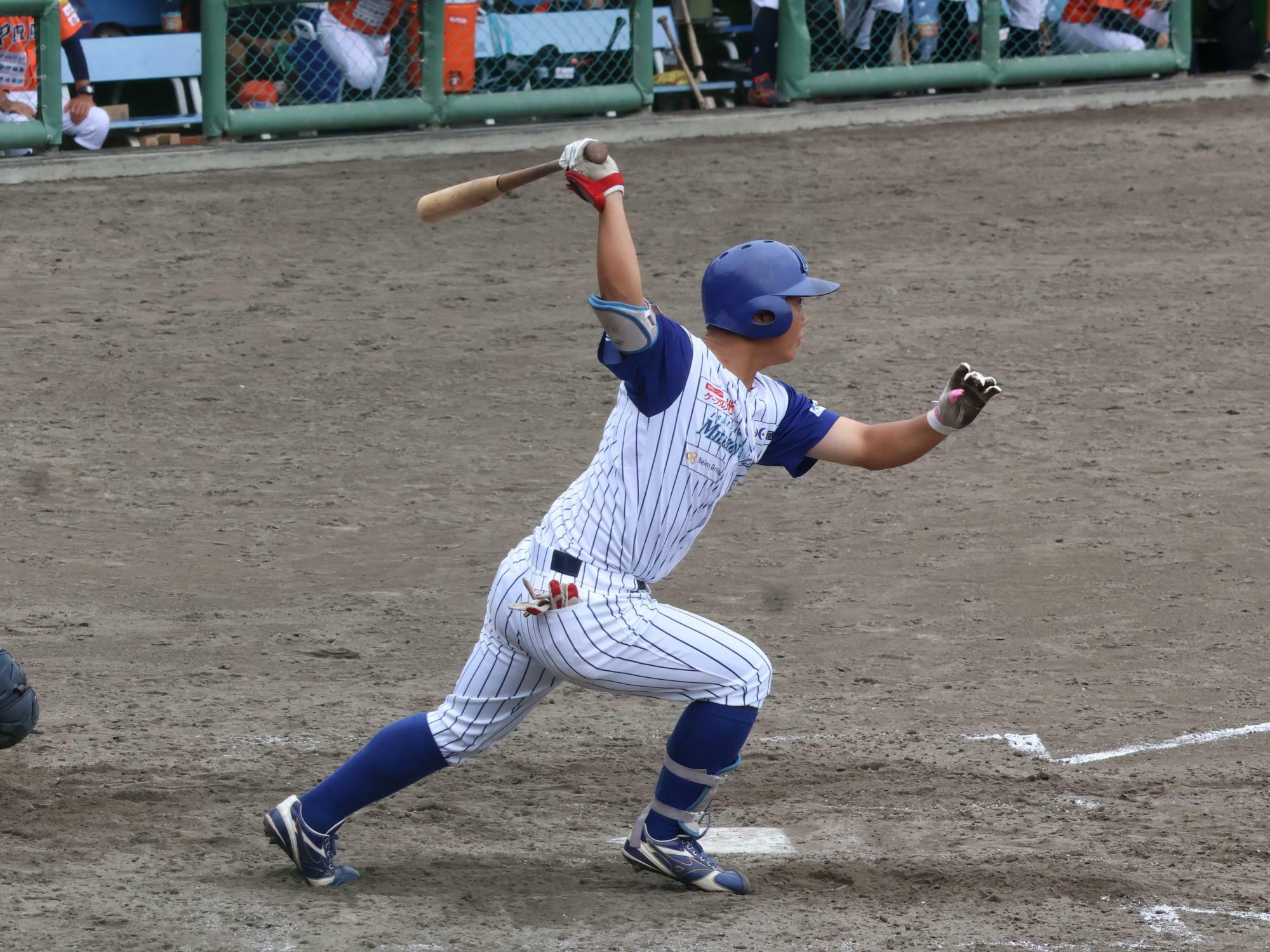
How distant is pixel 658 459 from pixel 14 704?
167 cm

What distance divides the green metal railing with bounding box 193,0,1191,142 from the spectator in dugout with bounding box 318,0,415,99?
0.28 ft

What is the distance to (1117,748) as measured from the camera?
4.36 m

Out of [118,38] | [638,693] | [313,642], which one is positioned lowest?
Result: [313,642]

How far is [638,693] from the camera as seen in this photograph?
341 centimetres

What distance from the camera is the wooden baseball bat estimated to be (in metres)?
3.30

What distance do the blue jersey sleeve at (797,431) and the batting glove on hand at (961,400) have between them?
23 centimetres

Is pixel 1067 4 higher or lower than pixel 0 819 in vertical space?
higher

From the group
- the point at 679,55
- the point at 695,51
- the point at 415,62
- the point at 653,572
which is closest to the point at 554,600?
the point at 653,572

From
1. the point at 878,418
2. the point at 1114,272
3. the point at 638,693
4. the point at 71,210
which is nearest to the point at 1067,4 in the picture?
the point at 1114,272

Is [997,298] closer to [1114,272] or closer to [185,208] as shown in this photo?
[1114,272]

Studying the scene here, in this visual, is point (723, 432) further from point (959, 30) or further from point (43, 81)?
point (959, 30)

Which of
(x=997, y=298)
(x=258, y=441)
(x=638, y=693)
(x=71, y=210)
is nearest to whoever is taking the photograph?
(x=638, y=693)

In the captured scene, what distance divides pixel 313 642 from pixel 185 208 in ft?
15.7

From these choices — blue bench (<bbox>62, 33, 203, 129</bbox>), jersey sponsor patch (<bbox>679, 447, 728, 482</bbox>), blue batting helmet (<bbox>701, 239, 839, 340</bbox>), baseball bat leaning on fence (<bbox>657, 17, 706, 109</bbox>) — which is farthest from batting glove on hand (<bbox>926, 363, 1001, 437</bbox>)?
baseball bat leaning on fence (<bbox>657, 17, 706, 109</bbox>)
